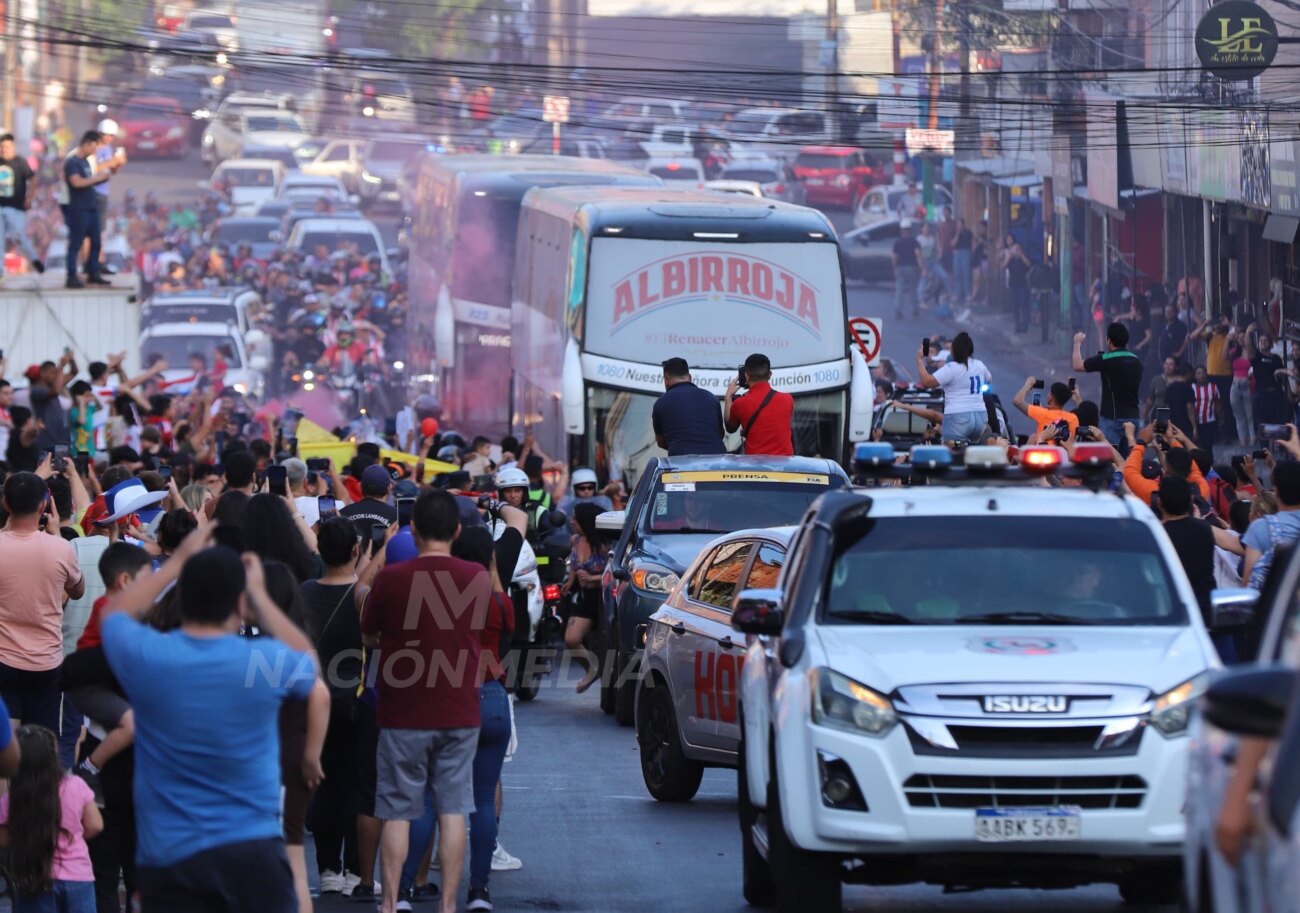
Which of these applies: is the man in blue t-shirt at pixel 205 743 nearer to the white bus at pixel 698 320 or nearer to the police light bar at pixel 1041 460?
the police light bar at pixel 1041 460

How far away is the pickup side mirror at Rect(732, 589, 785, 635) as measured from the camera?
28.4ft

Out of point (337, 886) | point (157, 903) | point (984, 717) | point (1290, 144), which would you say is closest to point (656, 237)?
point (1290, 144)

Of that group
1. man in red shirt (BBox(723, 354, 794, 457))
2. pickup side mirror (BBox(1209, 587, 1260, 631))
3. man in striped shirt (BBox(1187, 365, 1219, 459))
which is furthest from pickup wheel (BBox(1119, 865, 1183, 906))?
man in striped shirt (BBox(1187, 365, 1219, 459))

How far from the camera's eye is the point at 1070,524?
881cm

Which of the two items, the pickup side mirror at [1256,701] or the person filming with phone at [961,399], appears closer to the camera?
the pickup side mirror at [1256,701]

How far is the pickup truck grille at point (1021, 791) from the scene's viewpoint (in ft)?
25.7

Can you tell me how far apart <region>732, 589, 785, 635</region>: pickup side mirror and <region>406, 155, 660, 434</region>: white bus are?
2202 cm

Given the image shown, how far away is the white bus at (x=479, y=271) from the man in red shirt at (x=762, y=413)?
42.3 ft

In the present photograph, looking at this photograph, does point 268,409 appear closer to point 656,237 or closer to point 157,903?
point 656,237

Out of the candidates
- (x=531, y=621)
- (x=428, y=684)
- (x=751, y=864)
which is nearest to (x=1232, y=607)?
(x=751, y=864)

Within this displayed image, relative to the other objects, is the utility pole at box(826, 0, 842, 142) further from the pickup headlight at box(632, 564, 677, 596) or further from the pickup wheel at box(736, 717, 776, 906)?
the pickup wheel at box(736, 717, 776, 906)

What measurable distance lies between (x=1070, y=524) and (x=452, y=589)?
2.37 metres

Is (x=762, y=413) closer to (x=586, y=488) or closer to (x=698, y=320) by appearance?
(x=586, y=488)

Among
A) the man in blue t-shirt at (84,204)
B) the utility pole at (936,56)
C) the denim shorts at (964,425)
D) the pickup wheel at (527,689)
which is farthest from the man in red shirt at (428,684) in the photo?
the utility pole at (936,56)
